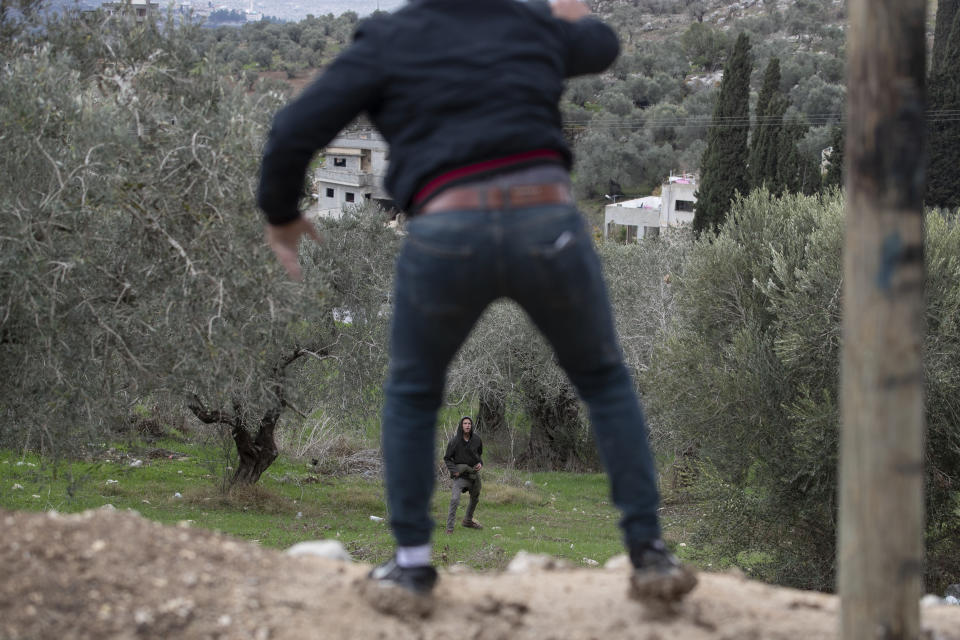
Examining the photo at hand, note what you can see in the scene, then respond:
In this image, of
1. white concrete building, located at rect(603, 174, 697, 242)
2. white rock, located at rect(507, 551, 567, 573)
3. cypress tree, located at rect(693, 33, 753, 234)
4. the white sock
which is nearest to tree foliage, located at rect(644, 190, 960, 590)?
white rock, located at rect(507, 551, 567, 573)

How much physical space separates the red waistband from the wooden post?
772 mm

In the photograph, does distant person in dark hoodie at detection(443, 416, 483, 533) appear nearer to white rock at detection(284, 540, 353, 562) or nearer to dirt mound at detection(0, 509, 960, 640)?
white rock at detection(284, 540, 353, 562)

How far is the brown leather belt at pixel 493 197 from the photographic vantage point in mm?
2555

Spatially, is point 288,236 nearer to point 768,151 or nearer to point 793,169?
A: point 793,169

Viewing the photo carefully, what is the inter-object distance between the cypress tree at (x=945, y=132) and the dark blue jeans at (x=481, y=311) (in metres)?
31.7

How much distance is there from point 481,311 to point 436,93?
1.94 ft

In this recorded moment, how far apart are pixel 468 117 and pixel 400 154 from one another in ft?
0.77

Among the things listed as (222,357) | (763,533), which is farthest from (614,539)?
(222,357)

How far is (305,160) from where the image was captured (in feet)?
8.80

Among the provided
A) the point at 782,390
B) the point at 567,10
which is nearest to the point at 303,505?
the point at 782,390

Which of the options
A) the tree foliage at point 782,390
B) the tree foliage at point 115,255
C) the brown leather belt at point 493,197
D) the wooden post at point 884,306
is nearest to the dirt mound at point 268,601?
the wooden post at point 884,306

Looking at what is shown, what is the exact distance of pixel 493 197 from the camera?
2.55m

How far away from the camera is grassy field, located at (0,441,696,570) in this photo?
15.6 metres

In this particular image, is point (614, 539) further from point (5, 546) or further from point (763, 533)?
point (5, 546)
